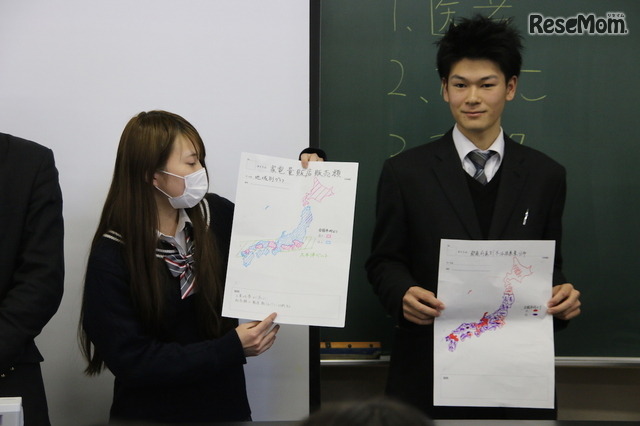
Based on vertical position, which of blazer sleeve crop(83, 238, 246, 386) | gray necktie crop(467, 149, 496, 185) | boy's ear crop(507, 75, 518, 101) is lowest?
blazer sleeve crop(83, 238, 246, 386)

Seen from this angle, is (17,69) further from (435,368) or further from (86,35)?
(435,368)

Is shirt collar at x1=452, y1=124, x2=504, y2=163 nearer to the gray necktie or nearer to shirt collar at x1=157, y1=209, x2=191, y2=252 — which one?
the gray necktie

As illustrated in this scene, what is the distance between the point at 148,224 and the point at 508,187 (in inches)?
40.1

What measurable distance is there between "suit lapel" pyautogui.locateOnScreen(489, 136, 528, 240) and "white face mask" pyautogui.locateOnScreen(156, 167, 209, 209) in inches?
32.2

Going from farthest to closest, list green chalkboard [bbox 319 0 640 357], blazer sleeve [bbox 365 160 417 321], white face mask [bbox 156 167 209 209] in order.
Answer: green chalkboard [bbox 319 0 640 357], blazer sleeve [bbox 365 160 417 321], white face mask [bbox 156 167 209 209]

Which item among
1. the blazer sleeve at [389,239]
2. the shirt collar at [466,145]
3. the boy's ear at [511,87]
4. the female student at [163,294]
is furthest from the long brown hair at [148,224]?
the boy's ear at [511,87]

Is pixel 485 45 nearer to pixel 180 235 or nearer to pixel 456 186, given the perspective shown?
pixel 456 186

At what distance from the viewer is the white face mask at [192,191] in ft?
6.82

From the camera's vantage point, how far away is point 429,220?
2195mm

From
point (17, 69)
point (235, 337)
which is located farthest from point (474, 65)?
point (17, 69)

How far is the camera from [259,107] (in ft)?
9.28

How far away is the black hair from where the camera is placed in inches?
88.0

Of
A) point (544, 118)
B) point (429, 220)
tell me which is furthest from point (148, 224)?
point (544, 118)

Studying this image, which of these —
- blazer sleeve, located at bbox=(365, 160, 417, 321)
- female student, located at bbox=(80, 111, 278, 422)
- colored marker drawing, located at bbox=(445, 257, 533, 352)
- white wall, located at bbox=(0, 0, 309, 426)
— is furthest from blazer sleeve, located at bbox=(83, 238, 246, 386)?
white wall, located at bbox=(0, 0, 309, 426)
